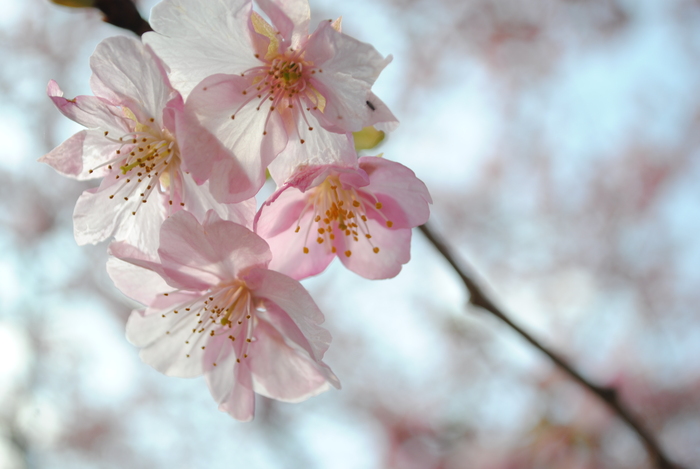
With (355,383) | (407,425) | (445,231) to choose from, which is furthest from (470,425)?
(445,231)

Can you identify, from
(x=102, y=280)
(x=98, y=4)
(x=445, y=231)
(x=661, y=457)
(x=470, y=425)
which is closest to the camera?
(x=98, y=4)

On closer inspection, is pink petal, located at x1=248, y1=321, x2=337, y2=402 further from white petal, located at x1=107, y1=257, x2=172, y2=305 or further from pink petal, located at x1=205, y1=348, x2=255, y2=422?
white petal, located at x1=107, y1=257, x2=172, y2=305

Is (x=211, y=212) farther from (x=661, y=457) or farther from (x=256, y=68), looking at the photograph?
(x=661, y=457)

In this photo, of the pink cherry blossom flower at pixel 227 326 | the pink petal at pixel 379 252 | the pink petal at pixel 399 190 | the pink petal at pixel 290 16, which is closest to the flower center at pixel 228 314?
the pink cherry blossom flower at pixel 227 326

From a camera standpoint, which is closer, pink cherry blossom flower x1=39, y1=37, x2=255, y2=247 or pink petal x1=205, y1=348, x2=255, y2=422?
pink cherry blossom flower x1=39, y1=37, x2=255, y2=247

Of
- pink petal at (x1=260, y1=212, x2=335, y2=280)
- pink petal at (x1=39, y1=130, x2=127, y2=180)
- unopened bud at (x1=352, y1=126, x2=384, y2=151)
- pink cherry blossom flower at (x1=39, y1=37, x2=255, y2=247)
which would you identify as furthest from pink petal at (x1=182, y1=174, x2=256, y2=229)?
unopened bud at (x1=352, y1=126, x2=384, y2=151)

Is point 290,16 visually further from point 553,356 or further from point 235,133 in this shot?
point 553,356

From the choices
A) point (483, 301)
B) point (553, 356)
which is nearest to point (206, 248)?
point (483, 301)
